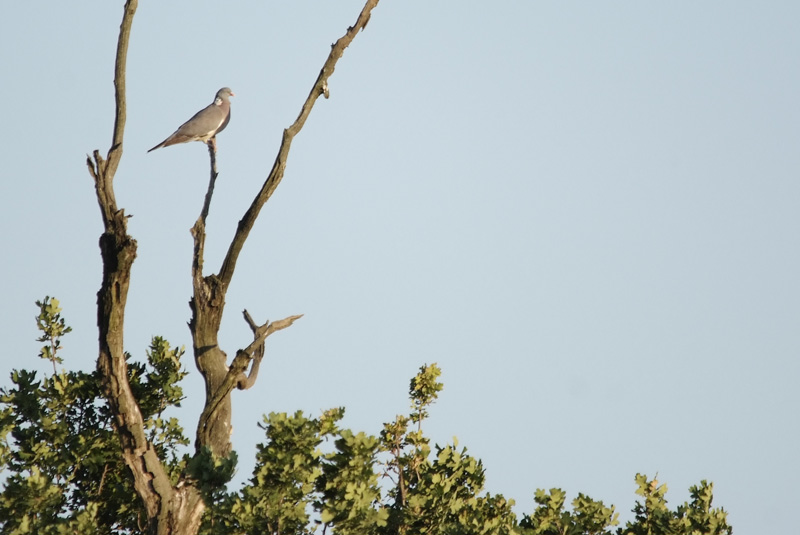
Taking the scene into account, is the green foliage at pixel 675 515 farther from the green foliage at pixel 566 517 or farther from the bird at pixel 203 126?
the bird at pixel 203 126

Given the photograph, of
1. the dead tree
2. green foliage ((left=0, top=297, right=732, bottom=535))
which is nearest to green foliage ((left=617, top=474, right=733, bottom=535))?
green foliage ((left=0, top=297, right=732, bottom=535))

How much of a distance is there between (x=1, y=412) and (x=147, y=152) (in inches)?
205

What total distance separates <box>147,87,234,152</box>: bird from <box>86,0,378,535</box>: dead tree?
3.72 m

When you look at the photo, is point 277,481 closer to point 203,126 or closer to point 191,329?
point 191,329

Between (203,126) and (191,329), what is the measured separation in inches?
218

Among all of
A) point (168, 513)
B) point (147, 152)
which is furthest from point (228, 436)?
point (147, 152)

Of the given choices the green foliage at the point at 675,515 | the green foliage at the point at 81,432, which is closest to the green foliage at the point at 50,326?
the green foliage at the point at 81,432

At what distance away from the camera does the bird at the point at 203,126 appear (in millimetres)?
17125

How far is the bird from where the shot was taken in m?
17.1

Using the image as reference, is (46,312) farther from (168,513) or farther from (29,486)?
(168,513)

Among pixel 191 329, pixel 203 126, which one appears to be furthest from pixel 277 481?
pixel 203 126

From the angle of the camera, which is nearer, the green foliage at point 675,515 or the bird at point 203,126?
the green foliage at point 675,515

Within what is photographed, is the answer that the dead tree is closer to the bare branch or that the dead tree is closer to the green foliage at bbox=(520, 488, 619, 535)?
the bare branch

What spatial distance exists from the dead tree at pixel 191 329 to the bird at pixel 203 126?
12.2ft
